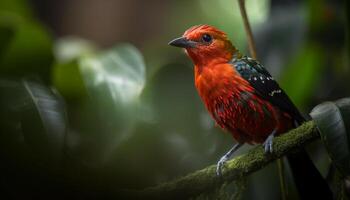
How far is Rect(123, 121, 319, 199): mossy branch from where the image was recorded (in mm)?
949

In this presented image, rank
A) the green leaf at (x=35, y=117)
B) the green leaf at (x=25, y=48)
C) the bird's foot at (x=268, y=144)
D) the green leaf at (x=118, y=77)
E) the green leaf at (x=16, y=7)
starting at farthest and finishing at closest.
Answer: the green leaf at (x=16, y=7) < the green leaf at (x=25, y=48) < the green leaf at (x=118, y=77) < the green leaf at (x=35, y=117) < the bird's foot at (x=268, y=144)

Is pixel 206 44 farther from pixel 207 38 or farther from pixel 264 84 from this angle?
pixel 264 84

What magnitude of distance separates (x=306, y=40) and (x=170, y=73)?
50 cm

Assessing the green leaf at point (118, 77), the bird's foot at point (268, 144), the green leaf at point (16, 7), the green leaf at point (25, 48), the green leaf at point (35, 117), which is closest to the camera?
the bird's foot at point (268, 144)

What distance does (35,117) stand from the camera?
3.72 ft

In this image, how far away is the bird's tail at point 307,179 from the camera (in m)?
1.02

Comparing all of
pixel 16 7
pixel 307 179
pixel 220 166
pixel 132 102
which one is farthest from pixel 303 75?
pixel 16 7

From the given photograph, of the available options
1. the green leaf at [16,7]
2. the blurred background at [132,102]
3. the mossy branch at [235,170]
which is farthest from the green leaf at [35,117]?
the green leaf at [16,7]

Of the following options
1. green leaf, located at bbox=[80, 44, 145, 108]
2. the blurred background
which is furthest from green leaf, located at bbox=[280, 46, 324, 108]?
green leaf, located at bbox=[80, 44, 145, 108]

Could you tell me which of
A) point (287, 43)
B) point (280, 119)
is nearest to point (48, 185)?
point (280, 119)

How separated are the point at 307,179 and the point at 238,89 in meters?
0.21

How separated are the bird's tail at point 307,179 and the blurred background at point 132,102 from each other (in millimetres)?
108

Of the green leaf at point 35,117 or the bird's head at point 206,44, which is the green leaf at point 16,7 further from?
the bird's head at point 206,44

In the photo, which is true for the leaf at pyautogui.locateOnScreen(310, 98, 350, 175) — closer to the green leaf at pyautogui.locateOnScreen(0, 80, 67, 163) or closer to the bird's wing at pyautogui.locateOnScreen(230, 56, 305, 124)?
the bird's wing at pyautogui.locateOnScreen(230, 56, 305, 124)
